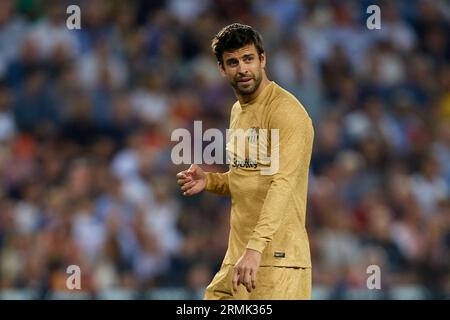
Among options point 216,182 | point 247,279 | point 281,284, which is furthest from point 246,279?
point 216,182

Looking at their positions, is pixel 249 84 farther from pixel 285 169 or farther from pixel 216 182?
pixel 216 182

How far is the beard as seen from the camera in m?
5.27

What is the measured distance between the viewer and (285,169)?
5.06 metres

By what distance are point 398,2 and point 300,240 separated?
724cm

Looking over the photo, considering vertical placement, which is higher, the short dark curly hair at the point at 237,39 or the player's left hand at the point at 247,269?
the short dark curly hair at the point at 237,39

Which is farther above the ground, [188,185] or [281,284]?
[188,185]

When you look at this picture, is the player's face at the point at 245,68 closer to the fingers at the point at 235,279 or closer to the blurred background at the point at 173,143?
the fingers at the point at 235,279

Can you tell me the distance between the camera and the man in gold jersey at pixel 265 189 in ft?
16.6

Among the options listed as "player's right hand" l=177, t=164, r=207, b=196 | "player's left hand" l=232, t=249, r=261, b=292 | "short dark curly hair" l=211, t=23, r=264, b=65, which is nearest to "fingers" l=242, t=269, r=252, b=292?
"player's left hand" l=232, t=249, r=261, b=292

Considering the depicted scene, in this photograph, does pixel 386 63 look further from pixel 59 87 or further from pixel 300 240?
pixel 300 240

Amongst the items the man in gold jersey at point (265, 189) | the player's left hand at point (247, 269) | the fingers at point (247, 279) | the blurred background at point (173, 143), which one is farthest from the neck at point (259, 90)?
the blurred background at point (173, 143)

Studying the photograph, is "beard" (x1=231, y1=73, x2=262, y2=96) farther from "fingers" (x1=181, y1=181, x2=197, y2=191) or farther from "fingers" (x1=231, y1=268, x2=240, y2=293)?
"fingers" (x1=231, y1=268, x2=240, y2=293)

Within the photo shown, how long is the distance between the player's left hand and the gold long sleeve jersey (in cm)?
4

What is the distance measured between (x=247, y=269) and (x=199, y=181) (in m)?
0.86
